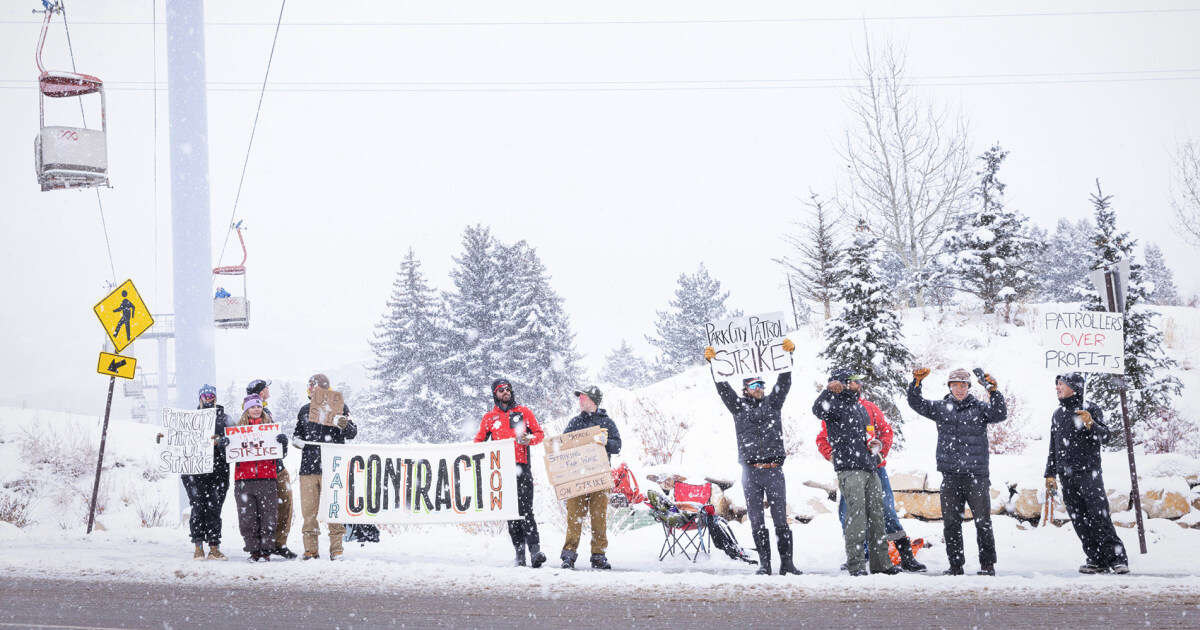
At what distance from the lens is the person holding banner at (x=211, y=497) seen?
9444 millimetres

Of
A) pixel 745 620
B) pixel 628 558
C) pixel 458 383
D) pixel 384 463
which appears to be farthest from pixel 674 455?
pixel 458 383

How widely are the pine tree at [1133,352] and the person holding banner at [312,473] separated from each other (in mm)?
15001

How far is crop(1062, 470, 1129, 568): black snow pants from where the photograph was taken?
8.03m

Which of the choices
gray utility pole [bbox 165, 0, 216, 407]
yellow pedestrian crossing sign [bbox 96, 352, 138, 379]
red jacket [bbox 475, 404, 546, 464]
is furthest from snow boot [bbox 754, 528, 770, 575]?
gray utility pole [bbox 165, 0, 216, 407]

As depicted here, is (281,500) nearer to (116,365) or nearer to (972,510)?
(116,365)

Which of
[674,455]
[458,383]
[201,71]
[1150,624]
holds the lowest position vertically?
[1150,624]

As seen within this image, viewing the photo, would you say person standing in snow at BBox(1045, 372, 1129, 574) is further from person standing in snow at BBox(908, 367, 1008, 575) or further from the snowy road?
the snowy road

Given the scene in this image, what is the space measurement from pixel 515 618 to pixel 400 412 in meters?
35.9

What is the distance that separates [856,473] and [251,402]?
7192mm

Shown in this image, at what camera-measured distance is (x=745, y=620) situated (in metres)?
6.23

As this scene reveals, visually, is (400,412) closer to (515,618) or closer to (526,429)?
(526,429)

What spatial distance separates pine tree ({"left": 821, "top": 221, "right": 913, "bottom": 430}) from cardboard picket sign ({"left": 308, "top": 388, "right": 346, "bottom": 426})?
1284 cm

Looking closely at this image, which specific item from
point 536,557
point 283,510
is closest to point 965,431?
point 536,557

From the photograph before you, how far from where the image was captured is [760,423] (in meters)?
8.34
